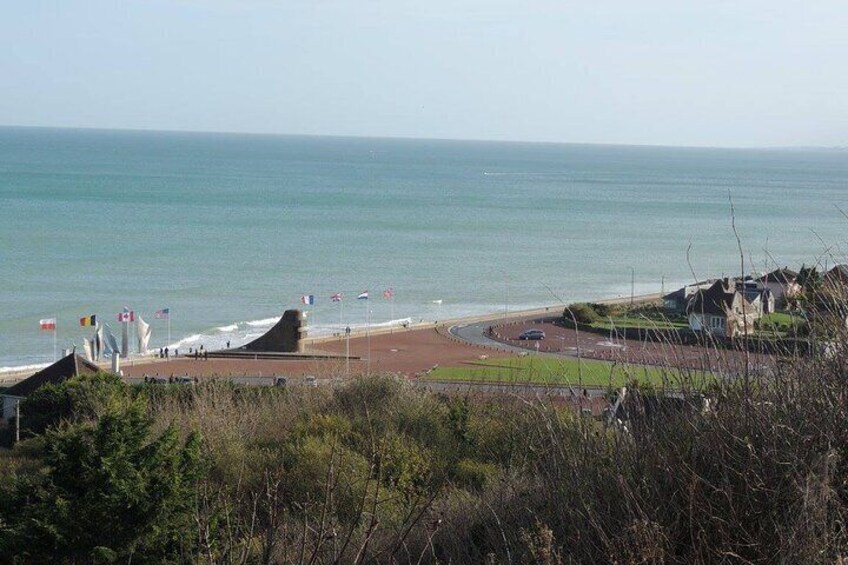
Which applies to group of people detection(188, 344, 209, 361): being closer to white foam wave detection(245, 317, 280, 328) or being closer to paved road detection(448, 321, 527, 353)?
white foam wave detection(245, 317, 280, 328)

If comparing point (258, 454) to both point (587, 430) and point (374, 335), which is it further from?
point (374, 335)

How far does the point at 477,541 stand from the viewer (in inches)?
301

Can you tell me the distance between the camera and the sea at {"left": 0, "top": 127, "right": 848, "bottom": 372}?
53688mm

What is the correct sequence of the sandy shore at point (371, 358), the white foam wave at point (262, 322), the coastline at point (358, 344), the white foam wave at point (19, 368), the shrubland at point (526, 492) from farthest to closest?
the white foam wave at point (262, 322), the white foam wave at point (19, 368), the coastline at point (358, 344), the sandy shore at point (371, 358), the shrubland at point (526, 492)

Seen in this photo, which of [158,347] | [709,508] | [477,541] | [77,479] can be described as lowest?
[158,347]

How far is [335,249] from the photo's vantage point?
80562 millimetres

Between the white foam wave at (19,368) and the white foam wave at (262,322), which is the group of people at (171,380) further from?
the white foam wave at (262,322)

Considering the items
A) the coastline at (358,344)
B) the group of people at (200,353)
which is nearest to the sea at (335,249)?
the coastline at (358,344)

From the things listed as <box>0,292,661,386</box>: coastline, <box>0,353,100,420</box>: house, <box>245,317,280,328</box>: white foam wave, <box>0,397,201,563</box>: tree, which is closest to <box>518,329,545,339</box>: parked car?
<box>0,292,661,386</box>: coastline

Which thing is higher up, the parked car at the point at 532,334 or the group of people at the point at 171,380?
the group of people at the point at 171,380

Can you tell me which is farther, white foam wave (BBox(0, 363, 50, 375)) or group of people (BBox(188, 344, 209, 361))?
group of people (BBox(188, 344, 209, 361))

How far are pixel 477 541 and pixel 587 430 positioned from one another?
1.19m

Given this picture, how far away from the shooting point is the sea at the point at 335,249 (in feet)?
176

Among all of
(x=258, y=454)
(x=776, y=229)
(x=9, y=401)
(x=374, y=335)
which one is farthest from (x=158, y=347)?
(x=776, y=229)
